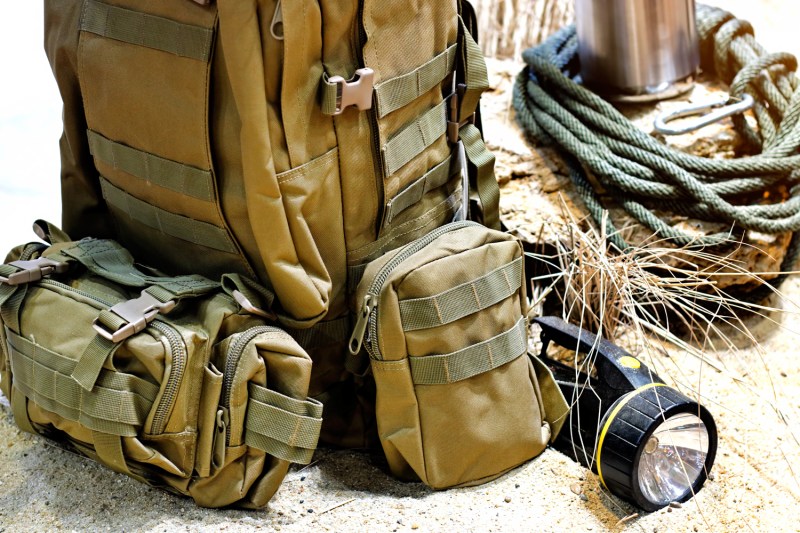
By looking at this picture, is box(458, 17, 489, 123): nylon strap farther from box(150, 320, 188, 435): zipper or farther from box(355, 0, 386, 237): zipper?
box(150, 320, 188, 435): zipper

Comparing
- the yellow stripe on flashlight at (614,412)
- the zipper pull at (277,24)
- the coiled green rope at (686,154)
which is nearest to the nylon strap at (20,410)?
the zipper pull at (277,24)

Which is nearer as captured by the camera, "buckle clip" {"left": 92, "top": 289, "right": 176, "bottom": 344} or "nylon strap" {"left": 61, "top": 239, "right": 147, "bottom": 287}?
"buckle clip" {"left": 92, "top": 289, "right": 176, "bottom": 344}

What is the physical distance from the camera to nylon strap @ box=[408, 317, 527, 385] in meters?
1.63

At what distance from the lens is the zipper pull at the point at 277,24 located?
1388 mm

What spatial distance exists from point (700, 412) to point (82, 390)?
3.60ft

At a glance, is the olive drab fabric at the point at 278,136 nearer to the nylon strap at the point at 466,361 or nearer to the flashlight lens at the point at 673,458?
A: the nylon strap at the point at 466,361

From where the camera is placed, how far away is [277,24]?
4.61ft

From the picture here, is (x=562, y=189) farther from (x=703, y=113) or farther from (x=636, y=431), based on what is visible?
(x=636, y=431)

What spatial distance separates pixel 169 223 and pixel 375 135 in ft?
1.38

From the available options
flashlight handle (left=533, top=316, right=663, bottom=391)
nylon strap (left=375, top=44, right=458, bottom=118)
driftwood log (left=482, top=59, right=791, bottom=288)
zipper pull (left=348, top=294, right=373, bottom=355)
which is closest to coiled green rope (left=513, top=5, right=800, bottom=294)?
driftwood log (left=482, top=59, right=791, bottom=288)

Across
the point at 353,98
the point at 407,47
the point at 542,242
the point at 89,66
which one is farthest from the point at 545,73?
the point at 89,66

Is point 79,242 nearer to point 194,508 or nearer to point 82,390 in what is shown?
point 82,390

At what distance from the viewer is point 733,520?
5.46 feet

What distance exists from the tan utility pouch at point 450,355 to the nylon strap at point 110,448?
438 millimetres
